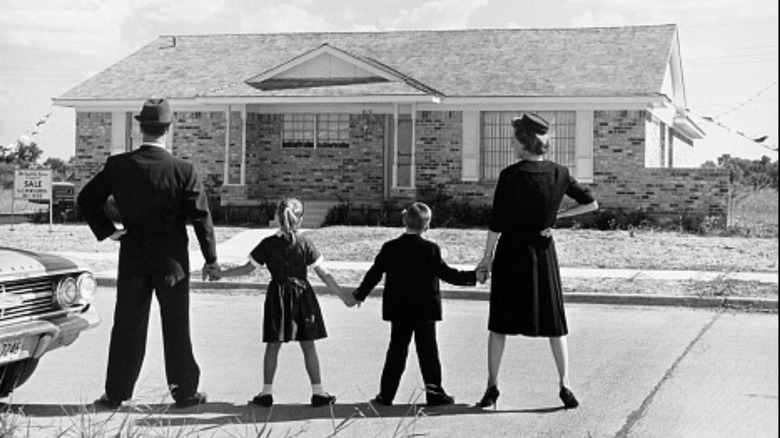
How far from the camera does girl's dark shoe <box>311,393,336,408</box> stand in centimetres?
743

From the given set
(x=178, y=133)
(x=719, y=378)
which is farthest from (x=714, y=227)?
(x=719, y=378)

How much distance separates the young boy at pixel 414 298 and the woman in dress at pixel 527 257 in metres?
0.28

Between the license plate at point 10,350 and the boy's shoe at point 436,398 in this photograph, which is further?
the boy's shoe at point 436,398

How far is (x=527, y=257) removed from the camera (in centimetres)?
731

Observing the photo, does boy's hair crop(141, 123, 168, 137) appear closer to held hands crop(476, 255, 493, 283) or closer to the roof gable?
held hands crop(476, 255, 493, 283)

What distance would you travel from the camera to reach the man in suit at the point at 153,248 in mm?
7246

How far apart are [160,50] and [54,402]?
25.0m

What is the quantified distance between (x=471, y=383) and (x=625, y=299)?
19.5 ft

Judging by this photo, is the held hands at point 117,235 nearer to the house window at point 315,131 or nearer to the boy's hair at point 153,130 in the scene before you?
the boy's hair at point 153,130

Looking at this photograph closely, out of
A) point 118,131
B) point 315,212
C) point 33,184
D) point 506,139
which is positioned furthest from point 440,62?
point 33,184

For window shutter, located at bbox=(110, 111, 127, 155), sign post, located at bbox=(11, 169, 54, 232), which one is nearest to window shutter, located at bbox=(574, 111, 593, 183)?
window shutter, located at bbox=(110, 111, 127, 155)

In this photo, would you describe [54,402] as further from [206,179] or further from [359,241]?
[206,179]

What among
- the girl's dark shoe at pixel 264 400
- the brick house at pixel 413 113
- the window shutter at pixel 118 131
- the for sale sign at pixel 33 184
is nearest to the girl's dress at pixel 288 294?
the girl's dark shoe at pixel 264 400

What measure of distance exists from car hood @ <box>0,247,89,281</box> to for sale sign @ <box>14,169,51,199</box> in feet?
57.7
